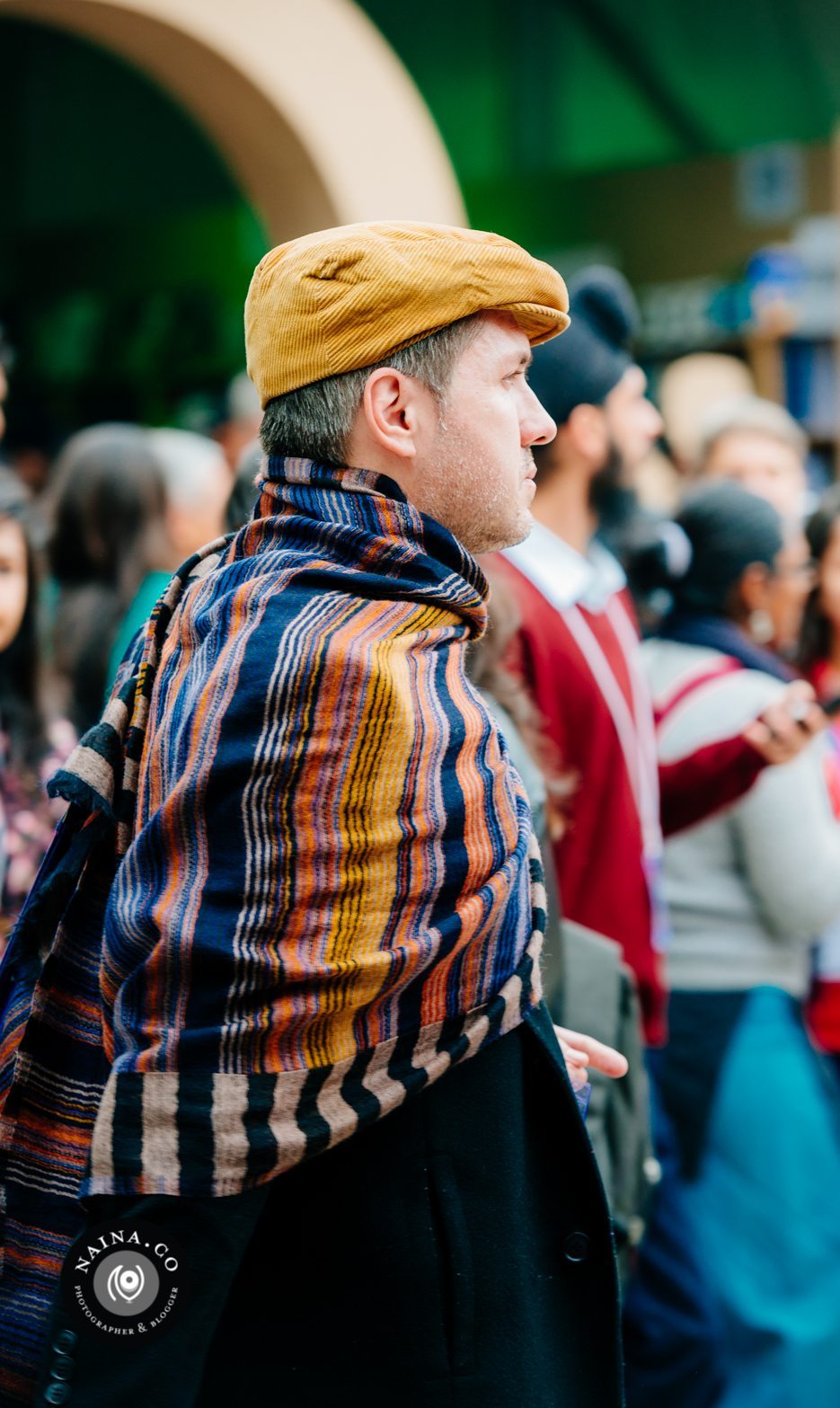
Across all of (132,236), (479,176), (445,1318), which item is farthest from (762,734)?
(132,236)

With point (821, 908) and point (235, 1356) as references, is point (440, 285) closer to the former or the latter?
point (235, 1356)

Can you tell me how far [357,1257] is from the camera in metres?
1.48

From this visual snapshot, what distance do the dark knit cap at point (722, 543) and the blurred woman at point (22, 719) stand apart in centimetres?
126

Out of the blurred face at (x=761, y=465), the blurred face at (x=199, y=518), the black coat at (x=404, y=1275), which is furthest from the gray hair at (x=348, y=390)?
the blurred face at (x=761, y=465)

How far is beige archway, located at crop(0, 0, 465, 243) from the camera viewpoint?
18.2 ft

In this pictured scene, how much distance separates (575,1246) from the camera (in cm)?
154

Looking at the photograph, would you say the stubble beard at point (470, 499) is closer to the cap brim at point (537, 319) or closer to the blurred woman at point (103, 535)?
the cap brim at point (537, 319)

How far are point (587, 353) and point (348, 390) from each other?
139 centimetres

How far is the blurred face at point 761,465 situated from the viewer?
4.45 meters

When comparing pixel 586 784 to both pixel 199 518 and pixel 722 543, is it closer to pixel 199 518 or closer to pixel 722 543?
pixel 722 543

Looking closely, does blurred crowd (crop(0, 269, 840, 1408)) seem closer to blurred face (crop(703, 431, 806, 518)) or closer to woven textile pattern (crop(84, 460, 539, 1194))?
woven textile pattern (crop(84, 460, 539, 1194))

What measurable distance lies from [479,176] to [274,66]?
3.94 m

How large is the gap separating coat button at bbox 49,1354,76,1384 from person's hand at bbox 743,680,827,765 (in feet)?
5.36

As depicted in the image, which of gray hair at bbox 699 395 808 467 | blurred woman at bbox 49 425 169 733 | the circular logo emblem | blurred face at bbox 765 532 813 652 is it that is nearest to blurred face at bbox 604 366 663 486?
blurred face at bbox 765 532 813 652
